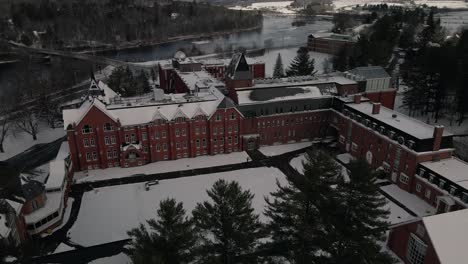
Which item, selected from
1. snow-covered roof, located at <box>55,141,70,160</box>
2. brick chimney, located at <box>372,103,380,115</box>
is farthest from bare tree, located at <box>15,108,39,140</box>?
brick chimney, located at <box>372,103,380,115</box>

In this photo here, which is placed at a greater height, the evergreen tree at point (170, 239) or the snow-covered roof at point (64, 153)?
the evergreen tree at point (170, 239)

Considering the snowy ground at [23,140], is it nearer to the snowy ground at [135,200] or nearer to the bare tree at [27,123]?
the bare tree at [27,123]

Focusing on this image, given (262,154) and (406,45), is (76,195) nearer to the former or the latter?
(262,154)

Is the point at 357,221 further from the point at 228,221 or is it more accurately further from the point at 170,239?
the point at 170,239


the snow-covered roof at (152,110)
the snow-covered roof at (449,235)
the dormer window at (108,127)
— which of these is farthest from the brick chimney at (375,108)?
the dormer window at (108,127)

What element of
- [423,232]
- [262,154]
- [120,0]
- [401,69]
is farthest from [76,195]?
[120,0]
